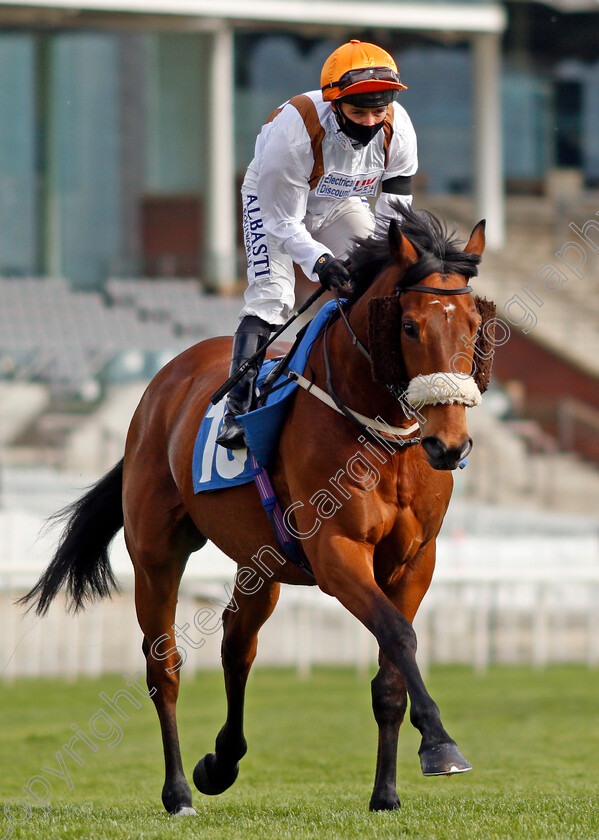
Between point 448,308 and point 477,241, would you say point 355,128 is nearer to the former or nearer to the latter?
point 477,241

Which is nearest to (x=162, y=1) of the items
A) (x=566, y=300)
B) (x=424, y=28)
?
(x=424, y=28)

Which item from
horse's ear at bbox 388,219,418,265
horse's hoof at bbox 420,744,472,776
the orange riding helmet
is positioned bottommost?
horse's hoof at bbox 420,744,472,776

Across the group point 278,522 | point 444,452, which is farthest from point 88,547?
point 444,452

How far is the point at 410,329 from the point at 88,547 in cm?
234

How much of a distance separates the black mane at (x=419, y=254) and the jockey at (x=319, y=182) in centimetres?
7

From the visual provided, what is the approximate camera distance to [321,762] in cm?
655

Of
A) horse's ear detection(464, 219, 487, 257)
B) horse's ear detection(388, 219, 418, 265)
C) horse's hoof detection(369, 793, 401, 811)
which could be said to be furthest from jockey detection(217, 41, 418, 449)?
horse's hoof detection(369, 793, 401, 811)

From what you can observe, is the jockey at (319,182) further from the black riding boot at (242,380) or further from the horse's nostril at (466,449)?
the horse's nostril at (466,449)

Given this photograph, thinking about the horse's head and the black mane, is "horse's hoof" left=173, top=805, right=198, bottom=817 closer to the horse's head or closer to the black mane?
the horse's head

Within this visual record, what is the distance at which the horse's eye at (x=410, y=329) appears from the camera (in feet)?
12.2

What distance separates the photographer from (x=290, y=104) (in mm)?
4387

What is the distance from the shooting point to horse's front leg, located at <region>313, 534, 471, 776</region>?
347cm

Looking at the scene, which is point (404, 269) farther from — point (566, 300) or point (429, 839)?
point (566, 300)

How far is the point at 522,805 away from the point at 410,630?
A: 1.01 metres
